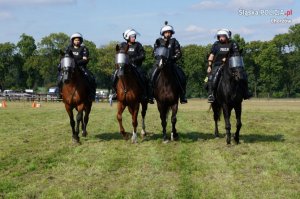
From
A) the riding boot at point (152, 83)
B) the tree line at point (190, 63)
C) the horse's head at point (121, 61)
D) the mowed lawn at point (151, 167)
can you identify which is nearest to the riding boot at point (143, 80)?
the riding boot at point (152, 83)

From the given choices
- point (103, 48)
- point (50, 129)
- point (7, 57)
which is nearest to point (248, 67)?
point (103, 48)

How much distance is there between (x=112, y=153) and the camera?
13.0 meters

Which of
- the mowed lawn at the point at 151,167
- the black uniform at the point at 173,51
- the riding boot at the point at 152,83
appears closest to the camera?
the mowed lawn at the point at 151,167

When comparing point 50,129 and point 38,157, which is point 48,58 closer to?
point 50,129

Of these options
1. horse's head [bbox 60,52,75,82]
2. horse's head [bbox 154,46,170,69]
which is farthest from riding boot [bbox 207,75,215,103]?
horse's head [bbox 60,52,75,82]

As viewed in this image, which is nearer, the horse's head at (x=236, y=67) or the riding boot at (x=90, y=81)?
the horse's head at (x=236, y=67)

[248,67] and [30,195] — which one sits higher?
[248,67]

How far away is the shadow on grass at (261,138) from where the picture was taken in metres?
15.6

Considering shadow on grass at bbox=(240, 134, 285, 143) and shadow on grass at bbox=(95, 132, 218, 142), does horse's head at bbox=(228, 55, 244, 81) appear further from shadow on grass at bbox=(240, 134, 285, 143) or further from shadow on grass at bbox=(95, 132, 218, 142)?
shadow on grass at bbox=(95, 132, 218, 142)

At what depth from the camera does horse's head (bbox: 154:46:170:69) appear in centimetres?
1462

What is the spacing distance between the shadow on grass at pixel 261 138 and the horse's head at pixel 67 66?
637 centimetres

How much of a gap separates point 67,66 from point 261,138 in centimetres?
739

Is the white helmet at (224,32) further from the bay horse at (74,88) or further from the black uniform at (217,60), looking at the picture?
the bay horse at (74,88)

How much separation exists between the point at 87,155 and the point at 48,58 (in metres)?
105
